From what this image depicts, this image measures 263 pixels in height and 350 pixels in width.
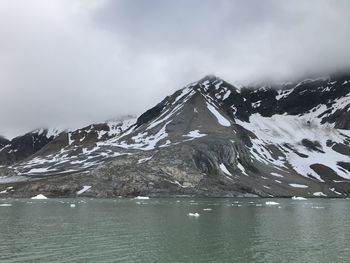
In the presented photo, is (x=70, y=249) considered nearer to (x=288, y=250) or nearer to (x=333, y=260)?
(x=288, y=250)

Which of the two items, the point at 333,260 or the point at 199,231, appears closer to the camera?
the point at 333,260

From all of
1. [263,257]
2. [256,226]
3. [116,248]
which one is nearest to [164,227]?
[256,226]

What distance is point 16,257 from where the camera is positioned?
48.2 metres

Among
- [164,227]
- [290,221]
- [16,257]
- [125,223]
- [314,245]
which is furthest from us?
[290,221]

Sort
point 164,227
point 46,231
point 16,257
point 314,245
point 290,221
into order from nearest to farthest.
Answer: point 16,257 < point 314,245 < point 46,231 < point 164,227 < point 290,221

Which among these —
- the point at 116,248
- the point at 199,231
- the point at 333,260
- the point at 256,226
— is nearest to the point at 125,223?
the point at 199,231

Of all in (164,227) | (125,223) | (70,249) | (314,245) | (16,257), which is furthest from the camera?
(125,223)

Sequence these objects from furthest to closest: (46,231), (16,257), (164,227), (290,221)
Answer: (290,221)
(164,227)
(46,231)
(16,257)

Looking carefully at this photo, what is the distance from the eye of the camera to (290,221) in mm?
92812

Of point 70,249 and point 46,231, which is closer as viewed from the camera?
point 70,249

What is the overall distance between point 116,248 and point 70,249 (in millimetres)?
5242

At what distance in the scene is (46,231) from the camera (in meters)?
70.1

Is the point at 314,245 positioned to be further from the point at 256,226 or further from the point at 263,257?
the point at 256,226

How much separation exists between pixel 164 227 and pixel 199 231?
7.47 meters
